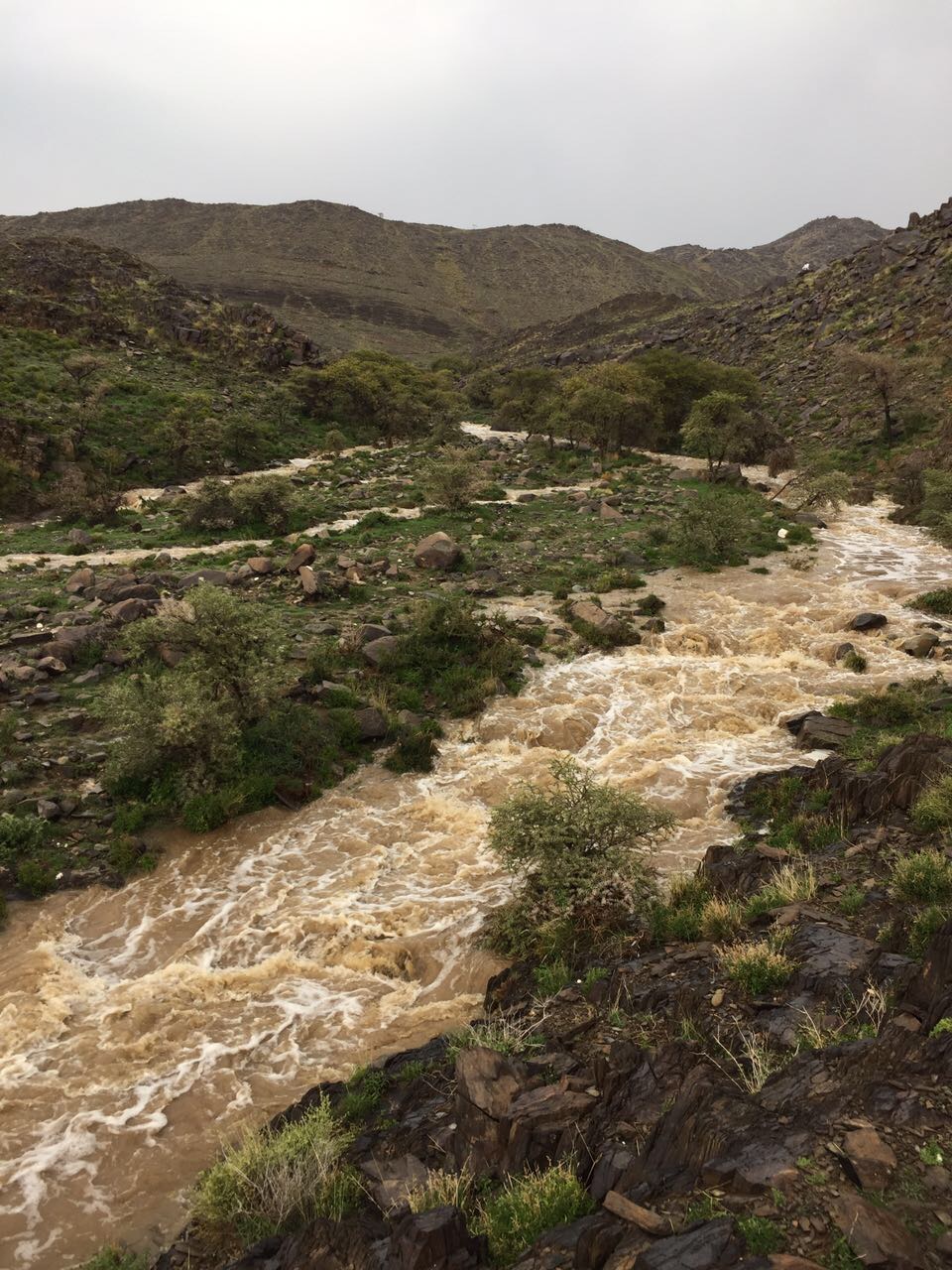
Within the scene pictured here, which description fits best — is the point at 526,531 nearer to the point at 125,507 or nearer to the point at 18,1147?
the point at 125,507

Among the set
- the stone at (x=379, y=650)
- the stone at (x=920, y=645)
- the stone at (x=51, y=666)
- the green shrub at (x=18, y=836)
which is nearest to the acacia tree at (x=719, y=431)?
the stone at (x=920, y=645)

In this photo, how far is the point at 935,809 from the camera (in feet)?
30.7

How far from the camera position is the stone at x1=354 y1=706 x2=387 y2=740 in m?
16.2

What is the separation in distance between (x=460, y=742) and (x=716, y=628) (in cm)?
989

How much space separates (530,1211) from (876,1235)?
7.48 feet

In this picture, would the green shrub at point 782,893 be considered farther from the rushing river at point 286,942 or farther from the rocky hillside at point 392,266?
the rocky hillside at point 392,266

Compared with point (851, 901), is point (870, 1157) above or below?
above

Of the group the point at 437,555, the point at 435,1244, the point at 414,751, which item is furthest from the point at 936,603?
the point at 435,1244

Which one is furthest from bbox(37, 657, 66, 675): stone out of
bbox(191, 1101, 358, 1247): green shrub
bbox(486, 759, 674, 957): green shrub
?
bbox(191, 1101, 358, 1247): green shrub

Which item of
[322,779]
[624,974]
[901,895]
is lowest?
[322,779]

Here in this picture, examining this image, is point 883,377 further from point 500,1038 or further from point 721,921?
point 500,1038

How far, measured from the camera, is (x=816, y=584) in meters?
24.8

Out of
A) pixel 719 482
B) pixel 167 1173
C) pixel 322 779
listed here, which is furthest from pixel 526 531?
pixel 167 1173

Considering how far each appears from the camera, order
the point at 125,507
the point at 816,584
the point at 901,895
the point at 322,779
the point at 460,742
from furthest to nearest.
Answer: the point at 125,507 → the point at 816,584 → the point at 460,742 → the point at 322,779 → the point at 901,895
